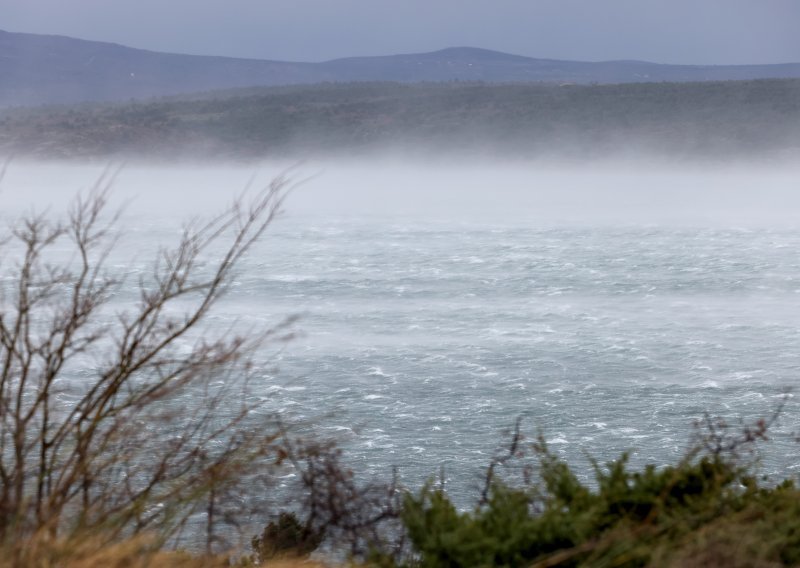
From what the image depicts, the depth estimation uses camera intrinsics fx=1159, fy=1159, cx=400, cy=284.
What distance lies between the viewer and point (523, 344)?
17.9 metres

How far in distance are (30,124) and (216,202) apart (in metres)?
34.7

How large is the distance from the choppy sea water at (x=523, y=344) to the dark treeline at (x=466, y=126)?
3937 cm

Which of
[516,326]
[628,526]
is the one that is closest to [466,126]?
[516,326]

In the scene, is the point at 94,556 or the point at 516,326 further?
the point at 516,326

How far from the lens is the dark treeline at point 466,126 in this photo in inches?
2781

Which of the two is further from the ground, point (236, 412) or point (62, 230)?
point (62, 230)

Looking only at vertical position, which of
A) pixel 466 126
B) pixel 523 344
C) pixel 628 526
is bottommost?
pixel 523 344

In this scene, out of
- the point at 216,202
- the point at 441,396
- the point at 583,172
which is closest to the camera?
the point at 441,396

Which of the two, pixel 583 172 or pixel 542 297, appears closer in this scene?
pixel 542 297

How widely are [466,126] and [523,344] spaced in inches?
2430

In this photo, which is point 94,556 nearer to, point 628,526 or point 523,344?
point 628,526

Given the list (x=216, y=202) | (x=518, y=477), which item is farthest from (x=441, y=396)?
(x=216, y=202)

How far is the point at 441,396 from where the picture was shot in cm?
1446

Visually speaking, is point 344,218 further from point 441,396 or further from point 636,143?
point 636,143
